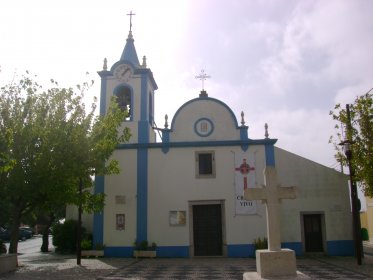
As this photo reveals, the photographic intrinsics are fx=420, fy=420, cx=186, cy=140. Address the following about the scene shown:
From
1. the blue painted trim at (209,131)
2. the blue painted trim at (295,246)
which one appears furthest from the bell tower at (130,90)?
the blue painted trim at (295,246)

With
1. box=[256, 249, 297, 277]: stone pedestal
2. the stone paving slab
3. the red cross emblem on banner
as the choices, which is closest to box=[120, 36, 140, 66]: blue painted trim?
the red cross emblem on banner

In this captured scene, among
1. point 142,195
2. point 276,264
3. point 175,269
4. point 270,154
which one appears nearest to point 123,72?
point 142,195

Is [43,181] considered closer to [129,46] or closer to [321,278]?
[321,278]

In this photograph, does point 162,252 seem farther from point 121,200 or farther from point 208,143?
point 208,143

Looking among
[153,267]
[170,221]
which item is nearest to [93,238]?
[170,221]

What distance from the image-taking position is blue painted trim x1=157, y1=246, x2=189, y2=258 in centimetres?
1908

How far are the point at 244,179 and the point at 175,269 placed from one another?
6.45m

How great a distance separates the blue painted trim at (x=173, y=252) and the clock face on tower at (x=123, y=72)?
8.65 meters

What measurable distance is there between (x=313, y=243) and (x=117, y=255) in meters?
9.09

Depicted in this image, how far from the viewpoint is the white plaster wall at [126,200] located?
1941 cm

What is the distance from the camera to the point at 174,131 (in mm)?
20594

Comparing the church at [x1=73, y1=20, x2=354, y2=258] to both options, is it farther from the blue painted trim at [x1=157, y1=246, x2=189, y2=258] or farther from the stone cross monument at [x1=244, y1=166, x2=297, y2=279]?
the stone cross monument at [x1=244, y1=166, x2=297, y2=279]

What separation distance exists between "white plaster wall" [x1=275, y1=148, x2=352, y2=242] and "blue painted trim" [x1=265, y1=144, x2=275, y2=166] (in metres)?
0.30

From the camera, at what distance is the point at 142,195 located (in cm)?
1972
